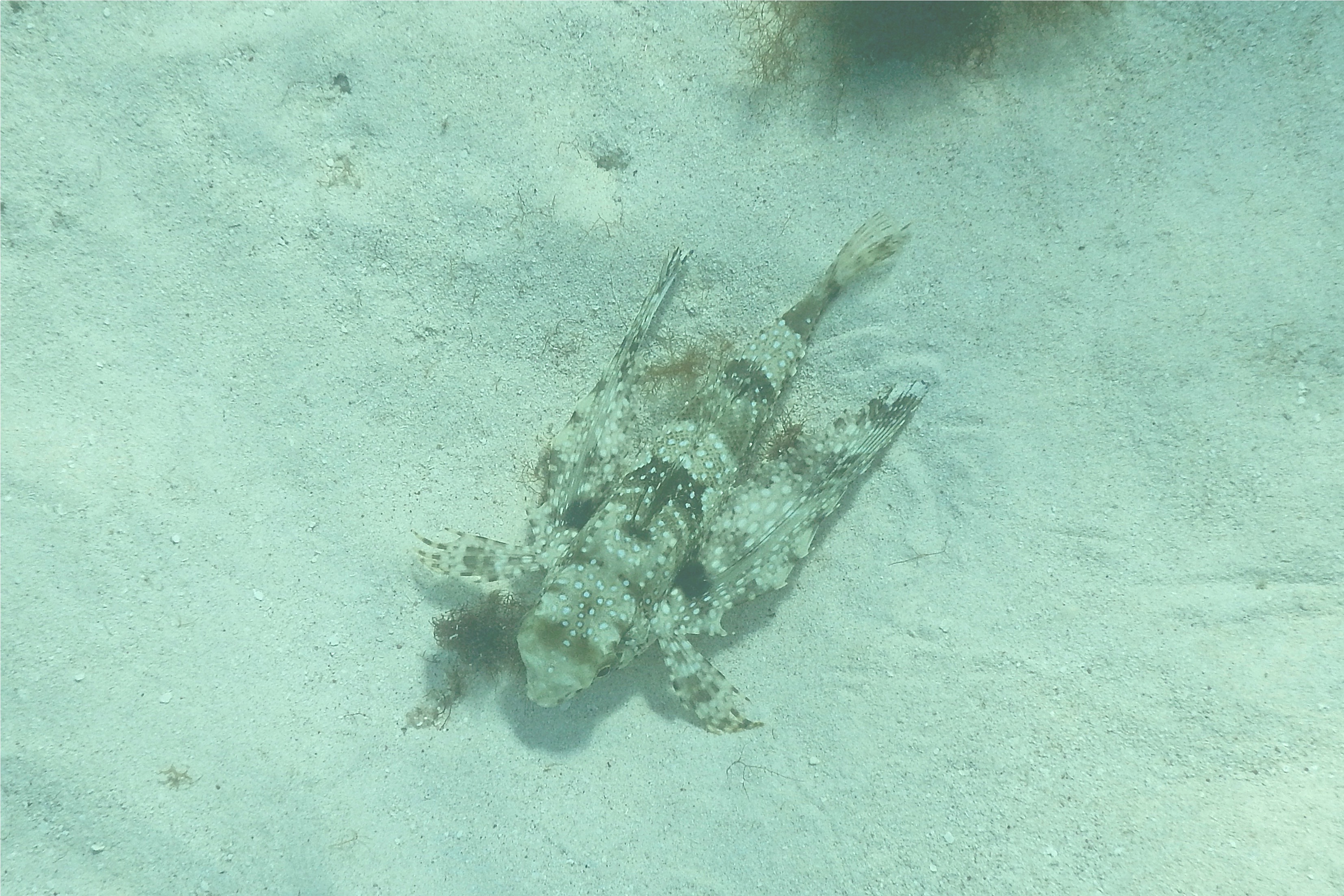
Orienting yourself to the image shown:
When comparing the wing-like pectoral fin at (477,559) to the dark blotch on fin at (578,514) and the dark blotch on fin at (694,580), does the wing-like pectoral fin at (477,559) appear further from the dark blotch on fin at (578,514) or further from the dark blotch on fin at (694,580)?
the dark blotch on fin at (694,580)

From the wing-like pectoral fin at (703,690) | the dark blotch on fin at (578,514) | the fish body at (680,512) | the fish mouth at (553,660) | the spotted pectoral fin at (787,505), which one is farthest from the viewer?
the dark blotch on fin at (578,514)

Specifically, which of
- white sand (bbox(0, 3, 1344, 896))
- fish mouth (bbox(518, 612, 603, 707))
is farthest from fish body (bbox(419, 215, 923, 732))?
white sand (bbox(0, 3, 1344, 896))

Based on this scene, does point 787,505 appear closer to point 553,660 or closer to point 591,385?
point 591,385

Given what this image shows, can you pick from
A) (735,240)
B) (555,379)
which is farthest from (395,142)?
(735,240)

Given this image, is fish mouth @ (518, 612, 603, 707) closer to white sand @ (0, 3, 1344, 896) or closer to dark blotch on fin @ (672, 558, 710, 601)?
white sand @ (0, 3, 1344, 896)

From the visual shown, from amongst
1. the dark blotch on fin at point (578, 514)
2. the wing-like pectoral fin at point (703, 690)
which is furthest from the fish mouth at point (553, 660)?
the dark blotch on fin at point (578, 514)
